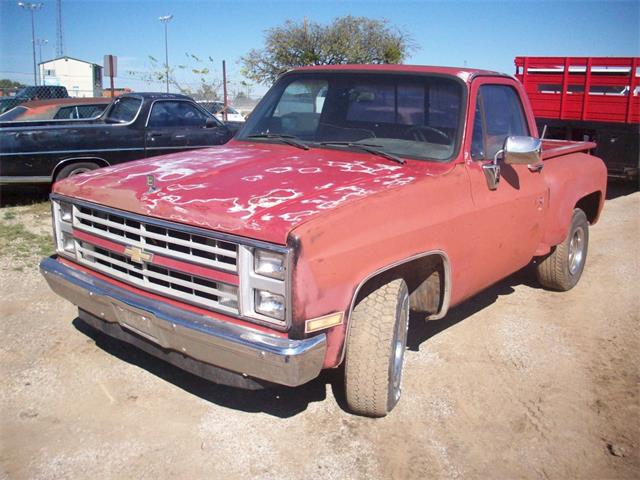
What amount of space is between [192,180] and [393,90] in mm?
1557

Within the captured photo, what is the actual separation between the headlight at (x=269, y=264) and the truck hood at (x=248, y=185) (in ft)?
0.25

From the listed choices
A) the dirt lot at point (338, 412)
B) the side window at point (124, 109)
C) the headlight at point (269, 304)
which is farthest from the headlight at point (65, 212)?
the side window at point (124, 109)

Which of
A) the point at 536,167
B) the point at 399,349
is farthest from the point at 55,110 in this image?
the point at 399,349

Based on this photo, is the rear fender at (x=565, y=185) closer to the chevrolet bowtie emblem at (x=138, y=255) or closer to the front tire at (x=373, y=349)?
the front tire at (x=373, y=349)

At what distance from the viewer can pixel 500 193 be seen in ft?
13.2

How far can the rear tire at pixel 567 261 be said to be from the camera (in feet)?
17.6

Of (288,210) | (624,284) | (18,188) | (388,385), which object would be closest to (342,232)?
(288,210)

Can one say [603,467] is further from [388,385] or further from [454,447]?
[388,385]

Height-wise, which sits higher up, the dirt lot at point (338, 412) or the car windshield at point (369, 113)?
the car windshield at point (369, 113)

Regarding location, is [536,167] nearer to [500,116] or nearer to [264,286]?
[500,116]

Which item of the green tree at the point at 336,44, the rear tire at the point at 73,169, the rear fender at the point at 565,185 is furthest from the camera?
the green tree at the point at 336,44

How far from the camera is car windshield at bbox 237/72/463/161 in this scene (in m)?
3.97

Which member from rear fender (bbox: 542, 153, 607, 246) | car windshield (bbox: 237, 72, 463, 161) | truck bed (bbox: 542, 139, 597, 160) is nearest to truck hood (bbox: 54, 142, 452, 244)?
car windshield (bbox: 237, 72, 463, 161)

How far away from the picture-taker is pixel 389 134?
13.5 feet
